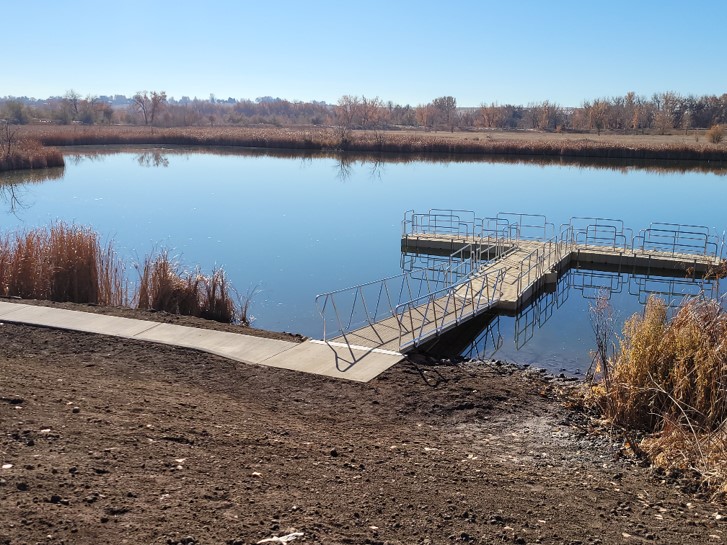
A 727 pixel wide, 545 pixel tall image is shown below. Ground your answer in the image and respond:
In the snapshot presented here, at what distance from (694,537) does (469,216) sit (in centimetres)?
2979

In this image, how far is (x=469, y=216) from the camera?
115ft

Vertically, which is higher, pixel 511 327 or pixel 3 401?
pixel 3 401

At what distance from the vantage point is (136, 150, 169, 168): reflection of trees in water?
5834cm

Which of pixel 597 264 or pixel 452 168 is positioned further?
pixel 452 168

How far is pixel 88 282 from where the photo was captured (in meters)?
15.8

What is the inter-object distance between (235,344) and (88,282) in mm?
5708

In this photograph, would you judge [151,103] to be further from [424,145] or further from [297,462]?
[297,462]

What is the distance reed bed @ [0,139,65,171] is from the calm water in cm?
160

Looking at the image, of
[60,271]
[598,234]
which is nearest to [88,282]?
[60,271]

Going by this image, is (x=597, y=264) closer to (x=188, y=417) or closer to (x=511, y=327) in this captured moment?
(x=511, y=327)

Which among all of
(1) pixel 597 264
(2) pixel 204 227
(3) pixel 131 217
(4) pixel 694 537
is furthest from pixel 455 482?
(3) pixel 131 217

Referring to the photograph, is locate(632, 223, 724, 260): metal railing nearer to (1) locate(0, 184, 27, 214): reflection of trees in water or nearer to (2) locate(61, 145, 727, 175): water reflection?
(2) locate(61, 145, 727, 175): water reflection

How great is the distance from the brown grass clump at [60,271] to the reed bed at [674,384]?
10456 millimetres

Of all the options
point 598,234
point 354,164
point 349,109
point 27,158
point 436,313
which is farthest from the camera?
point 349,109
